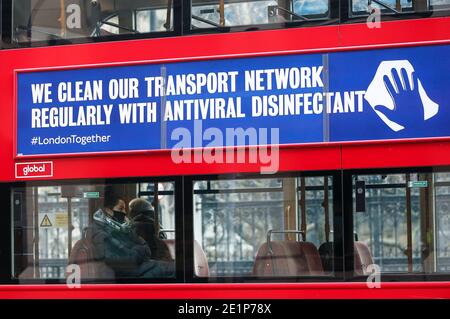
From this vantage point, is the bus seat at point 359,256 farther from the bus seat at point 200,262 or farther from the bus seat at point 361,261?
the bus seat at point 200,262

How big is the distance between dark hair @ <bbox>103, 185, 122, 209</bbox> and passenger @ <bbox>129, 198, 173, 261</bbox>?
0.13m

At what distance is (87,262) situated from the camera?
8.59 metres

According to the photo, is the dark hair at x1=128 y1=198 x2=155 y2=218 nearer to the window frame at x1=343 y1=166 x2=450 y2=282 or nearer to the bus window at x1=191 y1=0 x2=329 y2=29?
the bus window at x1=191 y1=0 x2=329 y2=29

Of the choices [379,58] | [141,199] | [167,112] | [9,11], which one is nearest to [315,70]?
[379,58]

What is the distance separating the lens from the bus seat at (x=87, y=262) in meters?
8.52

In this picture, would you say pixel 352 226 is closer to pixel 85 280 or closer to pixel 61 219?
pixel 85 280

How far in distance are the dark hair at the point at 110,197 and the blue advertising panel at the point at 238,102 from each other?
342 millimetres

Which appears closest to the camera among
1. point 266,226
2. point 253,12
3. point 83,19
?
point 266,226

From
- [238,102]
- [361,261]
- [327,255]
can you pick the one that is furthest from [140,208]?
[361,261]

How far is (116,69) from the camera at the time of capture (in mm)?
8438

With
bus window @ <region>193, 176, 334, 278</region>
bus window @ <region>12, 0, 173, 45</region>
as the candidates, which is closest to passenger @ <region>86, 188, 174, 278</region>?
bus window @ <region>193, 176, 334, 278</region>

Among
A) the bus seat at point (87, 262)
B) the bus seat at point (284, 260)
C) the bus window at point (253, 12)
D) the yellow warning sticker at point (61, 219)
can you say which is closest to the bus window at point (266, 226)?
the bus seat at point (284, 260)

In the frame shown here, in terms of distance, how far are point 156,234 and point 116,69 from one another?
137 centimetres

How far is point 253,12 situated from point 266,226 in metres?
1.68
